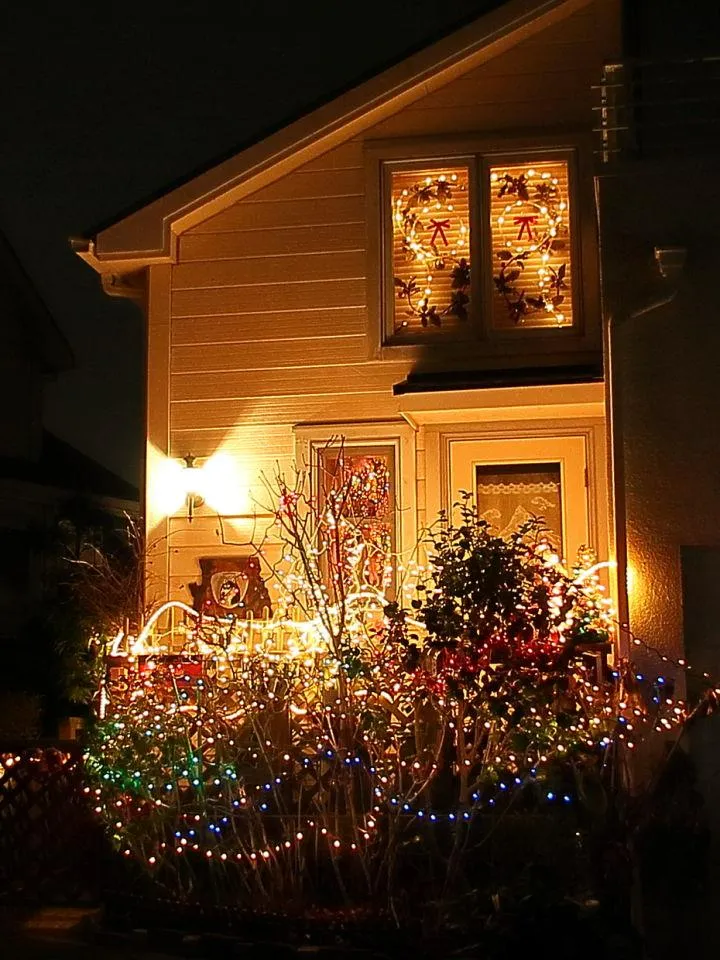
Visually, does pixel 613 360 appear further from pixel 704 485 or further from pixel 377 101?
pixel 377 101

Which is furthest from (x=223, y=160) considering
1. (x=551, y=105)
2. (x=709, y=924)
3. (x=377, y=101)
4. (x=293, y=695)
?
(x=709, y=924)

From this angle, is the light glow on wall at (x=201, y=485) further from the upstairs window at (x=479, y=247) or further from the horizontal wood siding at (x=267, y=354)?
the upstairs window at (x=479, y=247)

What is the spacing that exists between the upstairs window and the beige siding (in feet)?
0.94

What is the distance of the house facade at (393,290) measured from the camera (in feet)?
33.0

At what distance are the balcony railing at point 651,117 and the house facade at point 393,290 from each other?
1.08 meters

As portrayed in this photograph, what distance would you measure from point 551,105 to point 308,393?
3.22 meters

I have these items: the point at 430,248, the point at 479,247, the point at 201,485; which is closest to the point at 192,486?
the point at 201,485

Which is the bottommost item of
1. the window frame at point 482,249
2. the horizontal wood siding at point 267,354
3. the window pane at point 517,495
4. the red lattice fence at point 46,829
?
the red lattice fence at point 46,829

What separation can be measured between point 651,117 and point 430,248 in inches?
84.0

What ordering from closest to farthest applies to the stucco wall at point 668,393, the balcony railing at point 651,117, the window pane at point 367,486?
the stucco wall at point 668,393 → the balcony railing at point 651,117 → the window pane at point 367,486

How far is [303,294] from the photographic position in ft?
34.1

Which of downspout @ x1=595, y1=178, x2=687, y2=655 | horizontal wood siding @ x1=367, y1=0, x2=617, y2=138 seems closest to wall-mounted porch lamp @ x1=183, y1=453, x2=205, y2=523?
horizontal wood siding @ x1=367, y1=0, x2=617, y2=138

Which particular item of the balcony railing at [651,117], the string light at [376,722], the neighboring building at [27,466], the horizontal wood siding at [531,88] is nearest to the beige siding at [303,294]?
the horizontal wood siding at [531,88]

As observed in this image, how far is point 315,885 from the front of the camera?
7.29 m
